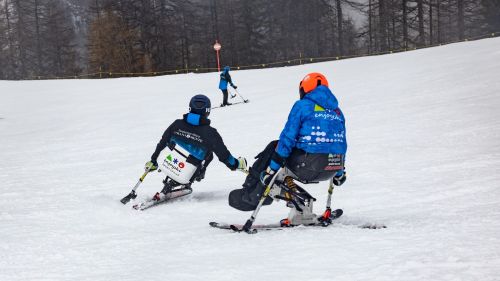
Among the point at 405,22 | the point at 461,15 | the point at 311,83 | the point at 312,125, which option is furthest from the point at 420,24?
the point at 312,125

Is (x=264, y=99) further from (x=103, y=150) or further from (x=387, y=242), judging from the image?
(x=387, y=242)

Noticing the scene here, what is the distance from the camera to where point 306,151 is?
5055 millimetres

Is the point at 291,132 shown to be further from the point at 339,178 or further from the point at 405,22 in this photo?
the point at 405,22

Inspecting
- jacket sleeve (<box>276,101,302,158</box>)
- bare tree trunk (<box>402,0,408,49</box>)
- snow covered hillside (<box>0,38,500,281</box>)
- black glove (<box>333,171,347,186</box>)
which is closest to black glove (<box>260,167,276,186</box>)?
jacket sleeve (<box>276,101,302,158</box>)

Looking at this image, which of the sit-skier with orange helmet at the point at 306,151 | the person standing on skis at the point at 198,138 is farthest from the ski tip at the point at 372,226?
the person standing on skis at the point at 198,138

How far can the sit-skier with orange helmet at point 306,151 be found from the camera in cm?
499

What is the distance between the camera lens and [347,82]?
23.1m

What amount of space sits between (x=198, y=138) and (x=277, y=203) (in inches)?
60.0

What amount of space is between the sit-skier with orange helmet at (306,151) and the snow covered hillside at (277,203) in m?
0.39

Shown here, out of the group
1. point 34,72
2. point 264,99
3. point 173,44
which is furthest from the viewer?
point 34,72

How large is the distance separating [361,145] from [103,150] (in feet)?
23.5

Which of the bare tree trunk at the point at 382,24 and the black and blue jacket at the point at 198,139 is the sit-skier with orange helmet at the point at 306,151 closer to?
the black and blue jacket at the point at 198,139

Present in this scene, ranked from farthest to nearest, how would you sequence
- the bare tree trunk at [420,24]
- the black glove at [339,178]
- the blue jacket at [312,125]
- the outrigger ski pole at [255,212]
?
the bare tree trunk at [420,24], the black glove at [339,178], the outrigger ski pole at [255,212], the blue jacket at [312,125]

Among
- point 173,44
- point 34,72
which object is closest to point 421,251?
point 173,44
